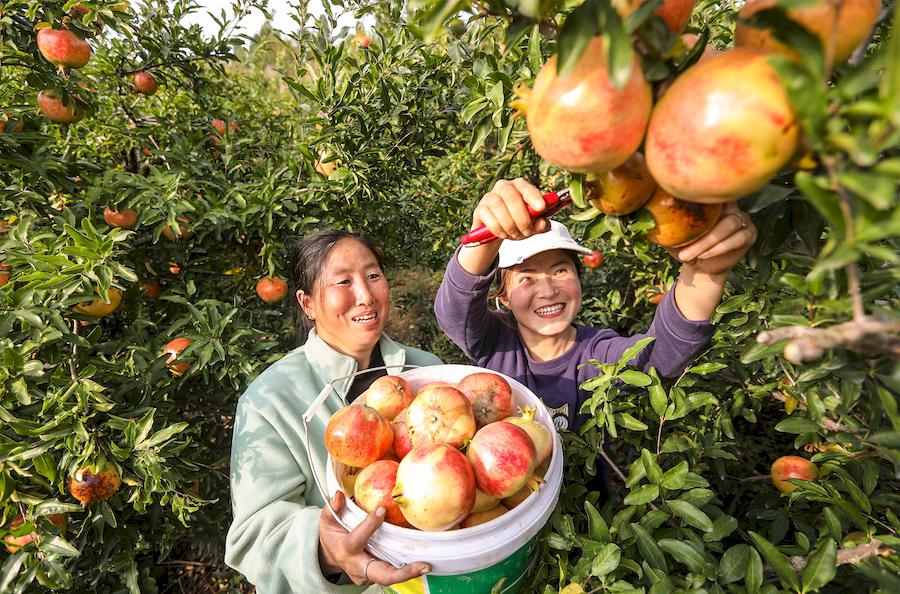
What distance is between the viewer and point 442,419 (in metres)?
1.21

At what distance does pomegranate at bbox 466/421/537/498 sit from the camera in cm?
109

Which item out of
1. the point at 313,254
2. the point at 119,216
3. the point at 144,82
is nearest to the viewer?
the point at 313,254

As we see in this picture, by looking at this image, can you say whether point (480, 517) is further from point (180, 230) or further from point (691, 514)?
point (180, 230)

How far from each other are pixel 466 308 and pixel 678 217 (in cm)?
106

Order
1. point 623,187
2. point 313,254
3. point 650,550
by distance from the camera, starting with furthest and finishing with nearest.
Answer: point 313,254 < point 650,550 < point 623,187

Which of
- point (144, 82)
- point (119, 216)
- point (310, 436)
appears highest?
point (144, 82)

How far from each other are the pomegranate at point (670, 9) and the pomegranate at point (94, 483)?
168cm

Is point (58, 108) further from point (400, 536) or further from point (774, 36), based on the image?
point (774, 36)

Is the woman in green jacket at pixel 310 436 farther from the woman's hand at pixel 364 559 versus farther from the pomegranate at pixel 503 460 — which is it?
the pomegranate at pixel 503 460

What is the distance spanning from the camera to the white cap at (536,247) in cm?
184

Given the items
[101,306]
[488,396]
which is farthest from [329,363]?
[101,306]

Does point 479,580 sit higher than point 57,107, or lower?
lower

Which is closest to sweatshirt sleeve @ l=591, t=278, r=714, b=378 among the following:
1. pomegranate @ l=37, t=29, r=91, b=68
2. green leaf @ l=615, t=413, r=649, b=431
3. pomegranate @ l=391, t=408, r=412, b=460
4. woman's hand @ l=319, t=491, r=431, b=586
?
green leaf @ l=615, t=413, r=649, b=431

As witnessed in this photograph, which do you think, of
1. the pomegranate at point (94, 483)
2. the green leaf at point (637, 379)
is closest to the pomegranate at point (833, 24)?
the green leaf at point (637, 379)
